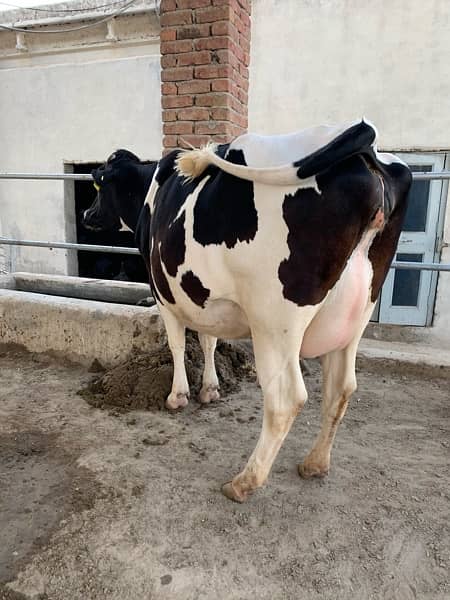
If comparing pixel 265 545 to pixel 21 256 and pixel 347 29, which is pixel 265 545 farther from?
pixel 21 256

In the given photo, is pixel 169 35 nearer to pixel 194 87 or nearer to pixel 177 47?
pixel 177 47

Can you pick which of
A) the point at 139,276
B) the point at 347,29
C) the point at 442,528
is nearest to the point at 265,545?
the point at 442,528

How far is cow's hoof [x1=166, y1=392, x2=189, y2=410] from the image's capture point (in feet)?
9.16

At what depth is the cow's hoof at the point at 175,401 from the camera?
2.79 metres

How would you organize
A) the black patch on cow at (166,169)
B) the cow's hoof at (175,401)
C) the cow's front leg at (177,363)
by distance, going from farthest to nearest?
the cow's hoof at (175,401) < the cow's front leg at (177,363) < the black patch on cow at (166,169)

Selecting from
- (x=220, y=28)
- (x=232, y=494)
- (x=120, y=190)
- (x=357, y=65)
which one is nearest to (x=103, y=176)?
(x=120, y=190)

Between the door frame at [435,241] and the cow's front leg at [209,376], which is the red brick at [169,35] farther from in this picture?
the door frame at [435,241]

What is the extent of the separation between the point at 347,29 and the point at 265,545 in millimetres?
6174

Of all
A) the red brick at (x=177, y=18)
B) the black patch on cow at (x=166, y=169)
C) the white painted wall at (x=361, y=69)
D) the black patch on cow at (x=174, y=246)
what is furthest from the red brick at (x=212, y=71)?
the white painted wall at (x=361, y=69)

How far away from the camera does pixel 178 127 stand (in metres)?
3.80

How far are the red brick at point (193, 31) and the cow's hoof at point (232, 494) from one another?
10.4 ft

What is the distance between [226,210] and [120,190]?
1458 millimetres

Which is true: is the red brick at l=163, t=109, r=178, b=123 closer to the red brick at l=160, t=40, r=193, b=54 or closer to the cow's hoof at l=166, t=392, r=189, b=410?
the red brick at l=160, t=40, r=193, b=54

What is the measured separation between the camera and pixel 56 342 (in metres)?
3.59
